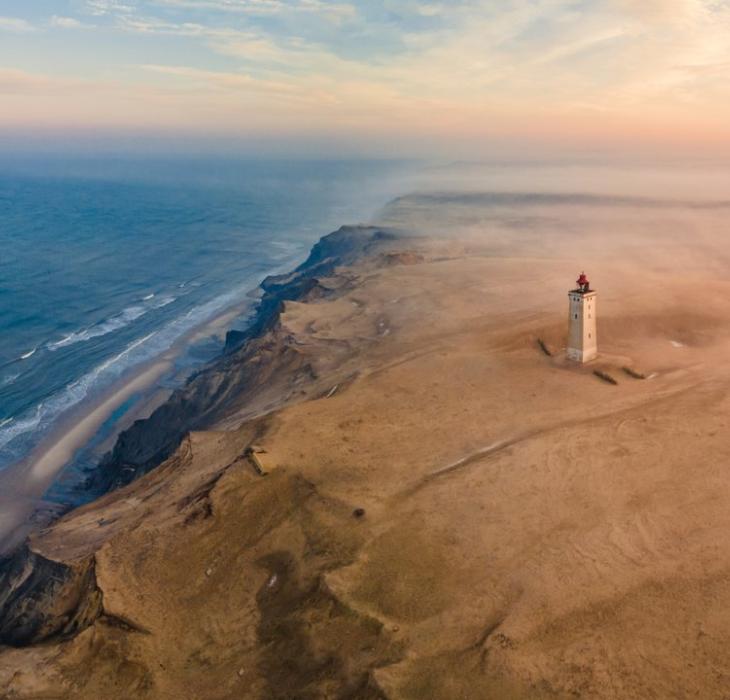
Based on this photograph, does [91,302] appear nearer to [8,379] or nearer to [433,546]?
[8,379]

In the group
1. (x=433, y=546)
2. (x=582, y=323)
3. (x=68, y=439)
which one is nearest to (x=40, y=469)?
(x=68, y=439)

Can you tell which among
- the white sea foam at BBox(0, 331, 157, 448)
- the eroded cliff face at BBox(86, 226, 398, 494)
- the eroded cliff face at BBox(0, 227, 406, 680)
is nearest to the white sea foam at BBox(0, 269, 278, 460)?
the white sea foam at BBox(0, 331, 157, 448)

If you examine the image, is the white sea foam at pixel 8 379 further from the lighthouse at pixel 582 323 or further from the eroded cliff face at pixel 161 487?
the lighthouse at pixel 582 323

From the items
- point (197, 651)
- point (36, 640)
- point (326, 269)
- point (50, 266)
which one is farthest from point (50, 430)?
point (50, 266)

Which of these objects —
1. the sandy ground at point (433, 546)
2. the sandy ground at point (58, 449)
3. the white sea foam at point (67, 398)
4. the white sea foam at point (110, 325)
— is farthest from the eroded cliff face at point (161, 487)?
the white sea foam at point (110, 325)

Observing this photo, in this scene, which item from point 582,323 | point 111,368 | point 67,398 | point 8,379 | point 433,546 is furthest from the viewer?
point 111,368

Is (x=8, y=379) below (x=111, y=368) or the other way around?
the other way around

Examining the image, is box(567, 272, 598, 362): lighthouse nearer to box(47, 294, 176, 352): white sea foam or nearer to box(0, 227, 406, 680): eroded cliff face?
box(0, 227, 406, 680): eroded cliff face
